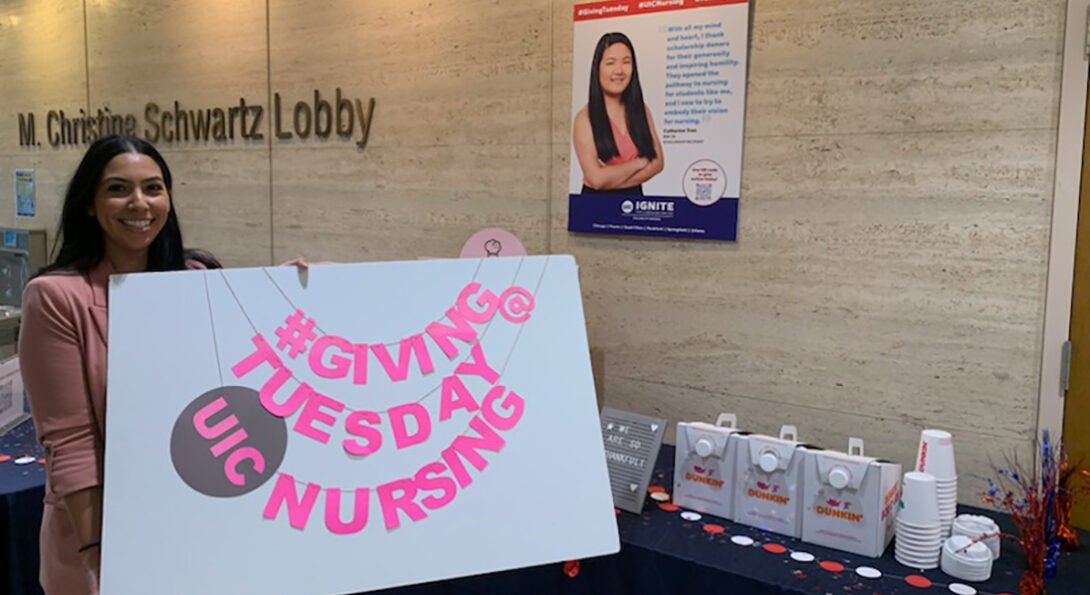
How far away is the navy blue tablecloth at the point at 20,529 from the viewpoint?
6.75 feet

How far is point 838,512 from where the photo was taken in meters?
1.88

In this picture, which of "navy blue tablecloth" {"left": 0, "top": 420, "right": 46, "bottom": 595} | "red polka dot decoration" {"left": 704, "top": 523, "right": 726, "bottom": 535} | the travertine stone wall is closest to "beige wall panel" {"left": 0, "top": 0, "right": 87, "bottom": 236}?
the travertine stone wall

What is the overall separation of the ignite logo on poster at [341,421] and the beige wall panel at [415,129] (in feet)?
4.31

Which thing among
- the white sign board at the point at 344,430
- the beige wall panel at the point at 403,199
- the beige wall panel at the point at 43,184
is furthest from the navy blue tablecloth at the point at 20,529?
the beige wall panel at the point at 43,184

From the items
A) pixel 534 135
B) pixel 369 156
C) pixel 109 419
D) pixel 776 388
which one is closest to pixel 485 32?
pixel 534 135

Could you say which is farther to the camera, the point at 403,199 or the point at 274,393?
the point at 403,199

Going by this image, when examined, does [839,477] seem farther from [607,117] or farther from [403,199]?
[403,199]

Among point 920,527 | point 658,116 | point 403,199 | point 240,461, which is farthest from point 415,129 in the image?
point 920,527

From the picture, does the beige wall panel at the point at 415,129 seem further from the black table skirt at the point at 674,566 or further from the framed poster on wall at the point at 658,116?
the black table skirt at the point at 674,566

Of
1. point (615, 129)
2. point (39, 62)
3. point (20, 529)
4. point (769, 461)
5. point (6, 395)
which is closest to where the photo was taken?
point (769, 461)

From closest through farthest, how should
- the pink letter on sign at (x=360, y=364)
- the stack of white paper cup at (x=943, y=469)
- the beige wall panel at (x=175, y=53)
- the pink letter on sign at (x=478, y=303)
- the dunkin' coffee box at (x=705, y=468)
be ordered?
1. the pink letter on sign at (x=360, y=364)
2. the pink letter on sign at (x=478, y=303)
3. the stack of white paper cup at (x=943, y=469)
4. the dunkin' coffee box at (x=705, y=468)
5. the beige wall panel at (x=175, y=53)

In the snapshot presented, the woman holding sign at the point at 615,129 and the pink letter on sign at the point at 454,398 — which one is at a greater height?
the woman holding sign at the point at 615,129

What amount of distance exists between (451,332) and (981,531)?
4.35 ft

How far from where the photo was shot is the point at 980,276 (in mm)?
2152
